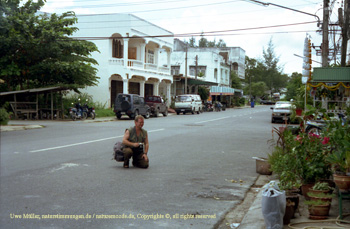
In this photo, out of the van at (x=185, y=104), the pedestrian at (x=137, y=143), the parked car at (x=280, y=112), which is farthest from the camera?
the van at (x=185, y=104)

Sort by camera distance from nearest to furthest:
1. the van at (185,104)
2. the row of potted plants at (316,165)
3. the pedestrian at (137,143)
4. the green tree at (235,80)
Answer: the row of potted plants at (316,165) → the pedestrian at (137,143) → the van at (185,104) → the green tree at (235,80)

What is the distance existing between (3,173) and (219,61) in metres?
65.5

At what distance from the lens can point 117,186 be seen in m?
7.43

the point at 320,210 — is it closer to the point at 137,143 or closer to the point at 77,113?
the point at 137,143

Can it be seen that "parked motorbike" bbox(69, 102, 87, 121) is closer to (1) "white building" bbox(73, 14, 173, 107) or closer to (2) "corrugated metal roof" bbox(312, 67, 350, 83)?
(1) "white building" bbox(73, 14, 173, 107)

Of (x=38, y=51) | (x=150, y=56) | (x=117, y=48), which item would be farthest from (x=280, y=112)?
(x=150, y=56)

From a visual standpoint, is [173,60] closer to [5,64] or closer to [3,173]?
[5,64]

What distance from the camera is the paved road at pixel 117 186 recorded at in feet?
18.1

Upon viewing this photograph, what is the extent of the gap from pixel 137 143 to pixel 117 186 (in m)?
1.88

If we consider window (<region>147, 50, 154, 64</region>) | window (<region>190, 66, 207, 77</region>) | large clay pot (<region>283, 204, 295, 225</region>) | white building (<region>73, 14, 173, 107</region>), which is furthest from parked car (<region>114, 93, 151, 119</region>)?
window (<region>190, 66, 207, 77</region>)

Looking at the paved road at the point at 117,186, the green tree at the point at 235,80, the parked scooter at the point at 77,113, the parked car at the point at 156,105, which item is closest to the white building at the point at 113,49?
the parked car at the point at 156,105

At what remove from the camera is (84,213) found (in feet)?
18.6

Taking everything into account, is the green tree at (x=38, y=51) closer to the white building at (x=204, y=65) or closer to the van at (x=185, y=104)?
the van at (x=185, y=104)

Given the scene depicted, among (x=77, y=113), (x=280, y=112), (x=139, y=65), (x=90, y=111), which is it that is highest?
(x=139, y=65)
